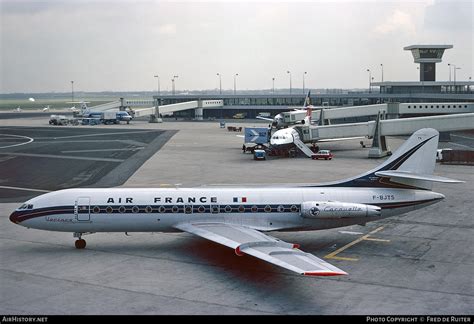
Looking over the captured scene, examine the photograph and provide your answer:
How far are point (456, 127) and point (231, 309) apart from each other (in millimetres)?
56215

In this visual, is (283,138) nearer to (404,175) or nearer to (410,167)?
(410,167)

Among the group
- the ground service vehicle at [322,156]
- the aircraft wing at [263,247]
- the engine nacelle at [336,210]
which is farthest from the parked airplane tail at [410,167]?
the ground service vehicle at [322,156]

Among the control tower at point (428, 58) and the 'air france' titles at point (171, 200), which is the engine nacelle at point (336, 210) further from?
the control tower at point (428, 58)

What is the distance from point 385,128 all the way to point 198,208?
4704cm

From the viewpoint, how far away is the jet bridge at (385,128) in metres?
68.3

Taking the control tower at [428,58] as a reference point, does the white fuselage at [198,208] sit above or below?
below

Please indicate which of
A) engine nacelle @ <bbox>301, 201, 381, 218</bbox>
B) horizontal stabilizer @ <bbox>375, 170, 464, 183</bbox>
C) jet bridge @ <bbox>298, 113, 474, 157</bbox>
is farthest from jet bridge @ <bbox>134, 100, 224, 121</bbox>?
engine nacelle @ <bbox>301, 201, 381, 218</bbox>

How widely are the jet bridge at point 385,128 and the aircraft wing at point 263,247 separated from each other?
4331 cm

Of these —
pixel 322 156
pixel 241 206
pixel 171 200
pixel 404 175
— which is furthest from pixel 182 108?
pixel 404 175

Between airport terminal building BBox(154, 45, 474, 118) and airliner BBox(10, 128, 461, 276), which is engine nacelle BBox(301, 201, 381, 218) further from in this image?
airport terminal building BBox(154, 45, 474, 118)

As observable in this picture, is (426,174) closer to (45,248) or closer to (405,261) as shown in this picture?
(405,261)

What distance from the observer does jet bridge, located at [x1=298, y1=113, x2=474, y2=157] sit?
68.3 metres

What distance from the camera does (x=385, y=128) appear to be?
70.4 metres

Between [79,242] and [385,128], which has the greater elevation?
[385,128]
